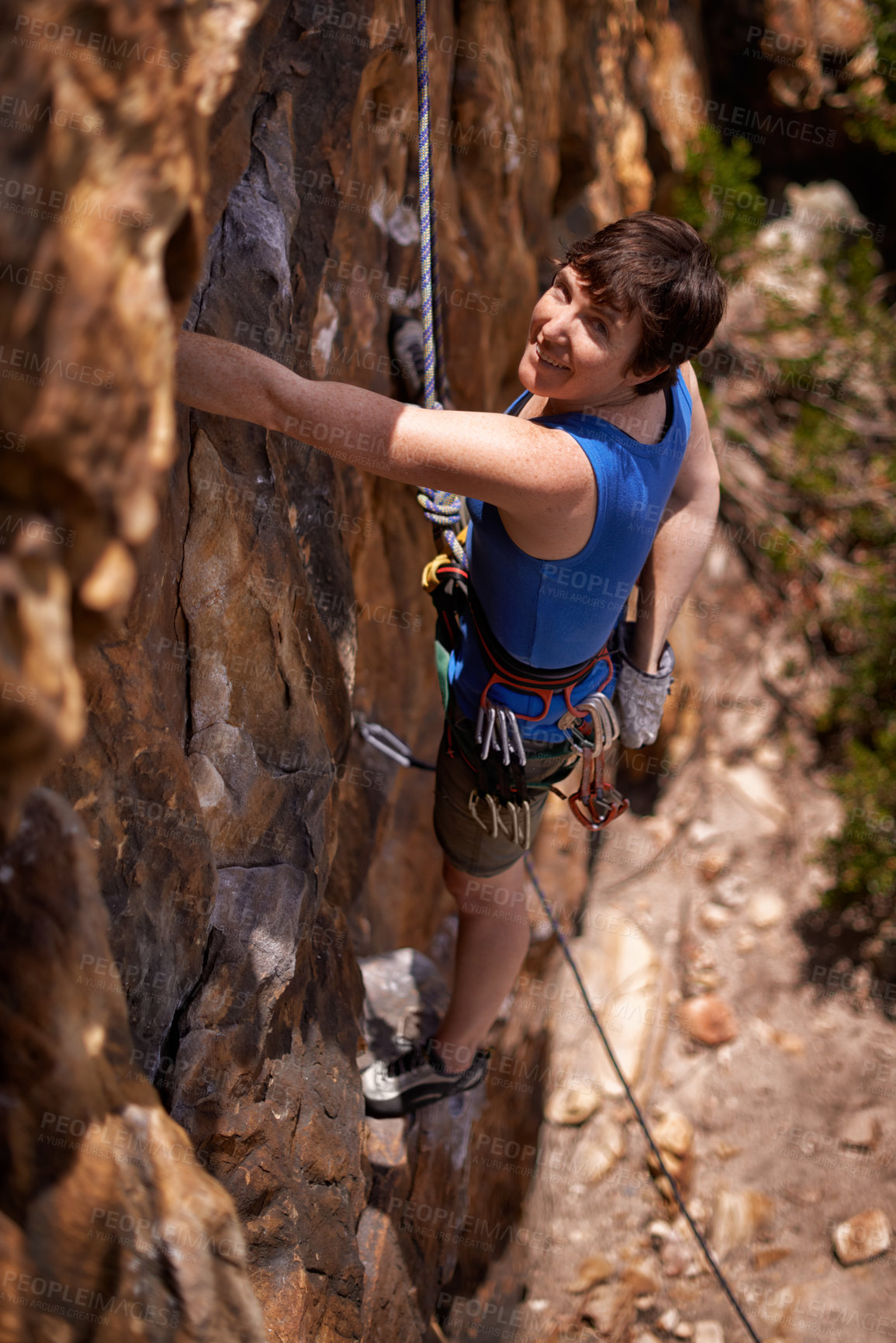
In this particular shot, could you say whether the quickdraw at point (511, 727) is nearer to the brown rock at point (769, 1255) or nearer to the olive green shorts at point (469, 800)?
the olive green shorts at point (469, 800)

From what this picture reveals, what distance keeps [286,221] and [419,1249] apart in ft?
8.61

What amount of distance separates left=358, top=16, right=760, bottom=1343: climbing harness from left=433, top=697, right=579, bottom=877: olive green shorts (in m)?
0.03

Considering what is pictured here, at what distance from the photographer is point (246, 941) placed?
5.71 feet

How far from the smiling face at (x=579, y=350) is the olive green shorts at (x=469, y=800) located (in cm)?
75

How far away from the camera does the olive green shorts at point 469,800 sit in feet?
6.39

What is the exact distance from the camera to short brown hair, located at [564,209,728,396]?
137cm

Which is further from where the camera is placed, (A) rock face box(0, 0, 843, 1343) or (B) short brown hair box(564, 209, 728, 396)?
(B) short brown hair box(564, 209, 728, 396)

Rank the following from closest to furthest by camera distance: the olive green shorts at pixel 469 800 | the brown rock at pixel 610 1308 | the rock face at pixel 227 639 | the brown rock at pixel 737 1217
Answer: the rock face at pixel 227 639 < the olive green shorts at pixel 469 800 < the brown rock at pixel 610 1308 < the brown rock at pixel 737 1217

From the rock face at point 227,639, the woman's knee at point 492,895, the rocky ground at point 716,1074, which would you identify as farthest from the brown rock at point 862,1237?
the woman's knee at point 492,895

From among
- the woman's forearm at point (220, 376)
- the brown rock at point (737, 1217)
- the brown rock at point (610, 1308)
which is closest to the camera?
the woman's forearm at point (220, 376)

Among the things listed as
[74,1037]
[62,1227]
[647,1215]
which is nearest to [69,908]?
[74,1037]

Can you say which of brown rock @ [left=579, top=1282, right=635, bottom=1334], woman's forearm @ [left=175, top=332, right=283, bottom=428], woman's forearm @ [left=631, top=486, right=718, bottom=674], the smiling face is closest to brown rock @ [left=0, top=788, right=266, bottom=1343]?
woman's forearm @ [left=175, top=332, right=283, bottom=428]

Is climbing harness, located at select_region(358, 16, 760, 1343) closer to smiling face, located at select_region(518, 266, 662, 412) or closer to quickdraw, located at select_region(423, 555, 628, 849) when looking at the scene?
quickdraw, located at select_region(423, 555, 628, 849)

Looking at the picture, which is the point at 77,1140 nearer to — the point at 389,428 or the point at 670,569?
the point at 389,428
